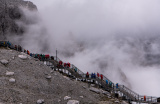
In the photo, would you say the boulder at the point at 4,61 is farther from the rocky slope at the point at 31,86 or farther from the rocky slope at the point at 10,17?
the rocky slope at the point at 10,17

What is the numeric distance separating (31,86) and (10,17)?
47243mm

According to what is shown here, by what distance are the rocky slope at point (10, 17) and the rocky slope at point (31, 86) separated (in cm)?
3273

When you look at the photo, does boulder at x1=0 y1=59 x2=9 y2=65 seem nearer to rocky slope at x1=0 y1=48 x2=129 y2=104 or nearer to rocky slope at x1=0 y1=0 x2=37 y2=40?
rocky slope at x1=0 y1=48 x2=129 y2=104

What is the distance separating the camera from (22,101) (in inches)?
557

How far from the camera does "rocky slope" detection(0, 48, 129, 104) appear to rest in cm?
1485

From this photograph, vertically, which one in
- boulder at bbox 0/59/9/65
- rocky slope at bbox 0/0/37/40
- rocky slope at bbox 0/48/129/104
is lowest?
rocky slope at bbox 0/48/129/104

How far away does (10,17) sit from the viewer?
55.4 meters

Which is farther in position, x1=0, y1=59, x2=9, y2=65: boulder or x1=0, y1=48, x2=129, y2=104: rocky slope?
x1=0, y1=59, x2=9, y2=65: boulder

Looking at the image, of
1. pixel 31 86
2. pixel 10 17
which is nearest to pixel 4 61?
pixel 31 86

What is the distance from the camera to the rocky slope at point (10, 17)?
50.8 meters

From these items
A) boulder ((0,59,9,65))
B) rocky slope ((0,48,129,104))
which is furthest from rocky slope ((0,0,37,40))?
boulder ((0,59,9,65))

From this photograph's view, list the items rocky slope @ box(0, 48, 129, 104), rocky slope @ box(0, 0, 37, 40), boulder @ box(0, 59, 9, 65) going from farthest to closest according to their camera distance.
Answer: rocky slope @ box(0, 0, 37, 40) → boulder @ box(0, 59, 9, 65) → rocky slope @ box(0, 48, 129, 104)

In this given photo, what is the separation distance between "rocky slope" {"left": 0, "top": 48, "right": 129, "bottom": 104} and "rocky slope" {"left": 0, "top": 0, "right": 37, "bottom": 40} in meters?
32.7

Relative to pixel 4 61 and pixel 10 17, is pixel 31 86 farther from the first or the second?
pixel 10 17
